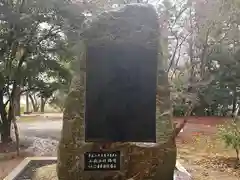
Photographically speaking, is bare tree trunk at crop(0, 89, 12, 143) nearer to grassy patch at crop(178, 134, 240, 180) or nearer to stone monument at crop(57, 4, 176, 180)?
Result: grassy patch at crop(178, 134, 240, 180)

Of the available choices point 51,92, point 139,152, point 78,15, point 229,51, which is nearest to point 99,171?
point 139,152


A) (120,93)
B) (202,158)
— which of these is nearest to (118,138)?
(120,93)

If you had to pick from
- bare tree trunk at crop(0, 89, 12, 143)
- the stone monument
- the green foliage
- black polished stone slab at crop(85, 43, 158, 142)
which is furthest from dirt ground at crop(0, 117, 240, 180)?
black polished stone slab at crop(85, 43, 158, 142)

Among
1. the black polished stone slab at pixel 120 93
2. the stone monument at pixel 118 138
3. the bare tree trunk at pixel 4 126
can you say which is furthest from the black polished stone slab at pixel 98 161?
the bare tree trunk at pixel 4 126

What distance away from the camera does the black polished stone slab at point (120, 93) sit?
4.84 metres

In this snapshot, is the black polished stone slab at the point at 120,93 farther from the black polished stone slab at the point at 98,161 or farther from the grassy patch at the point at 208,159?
the grassy patch at the point at 208,159

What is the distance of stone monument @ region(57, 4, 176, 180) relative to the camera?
484cm

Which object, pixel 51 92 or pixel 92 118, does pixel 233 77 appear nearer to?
pixel 51 92

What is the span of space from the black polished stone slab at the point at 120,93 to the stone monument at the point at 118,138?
4cm

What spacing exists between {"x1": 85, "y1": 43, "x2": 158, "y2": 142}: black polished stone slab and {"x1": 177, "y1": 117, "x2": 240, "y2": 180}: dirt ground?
2.47m

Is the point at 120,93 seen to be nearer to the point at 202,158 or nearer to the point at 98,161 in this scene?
the point at 98,161

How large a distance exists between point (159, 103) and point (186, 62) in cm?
889

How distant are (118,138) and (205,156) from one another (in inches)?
206

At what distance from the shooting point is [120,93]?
488 cm
